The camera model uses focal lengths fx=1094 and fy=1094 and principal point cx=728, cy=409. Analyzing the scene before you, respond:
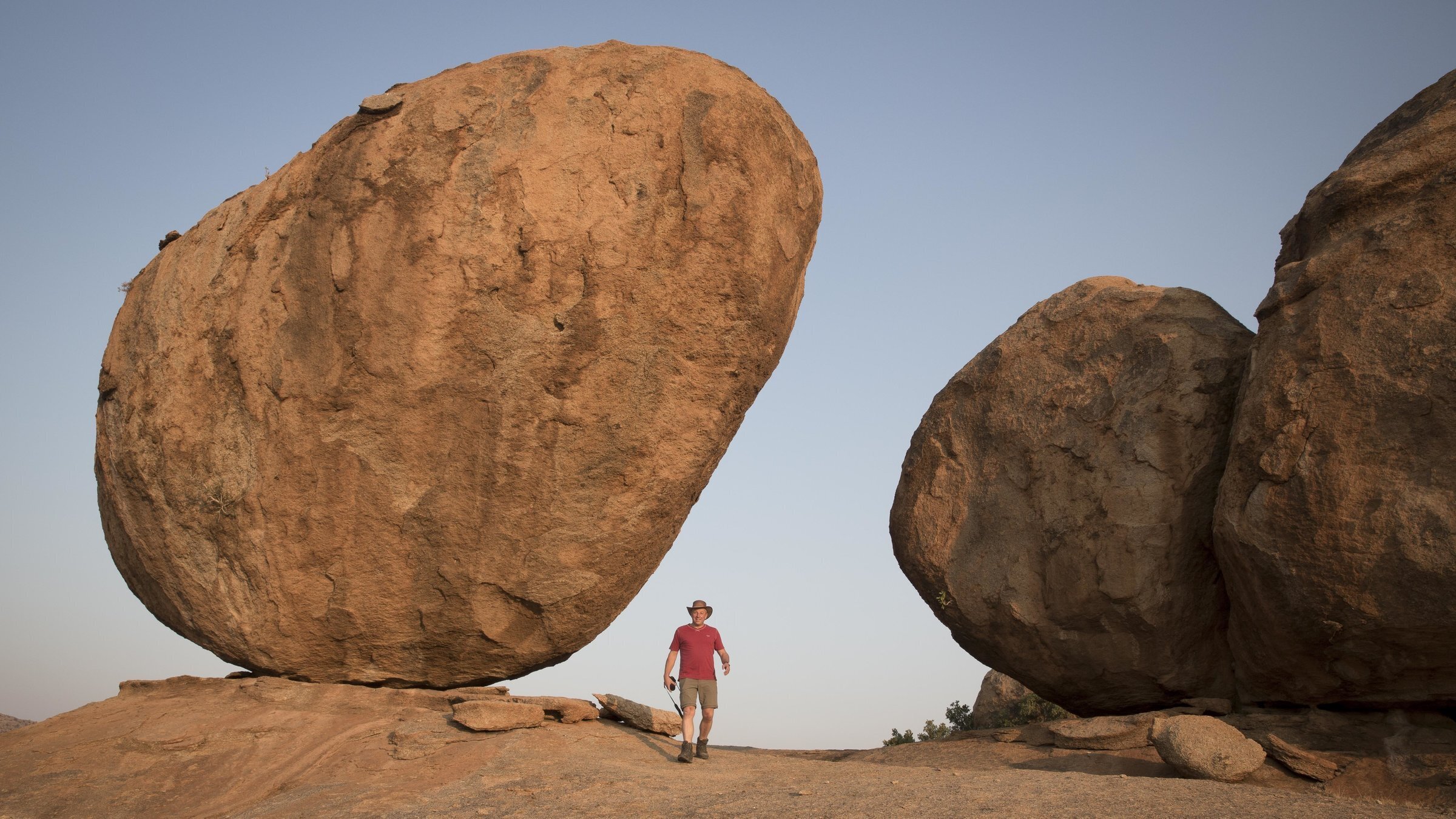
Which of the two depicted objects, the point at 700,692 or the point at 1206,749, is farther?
the point at 700,692

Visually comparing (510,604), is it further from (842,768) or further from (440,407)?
(842,768)

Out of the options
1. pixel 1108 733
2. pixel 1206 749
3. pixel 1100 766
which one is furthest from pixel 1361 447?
pixel 1100 766

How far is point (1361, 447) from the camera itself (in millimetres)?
7102

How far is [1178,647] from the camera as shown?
8.66 meters

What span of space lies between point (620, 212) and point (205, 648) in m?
4.99

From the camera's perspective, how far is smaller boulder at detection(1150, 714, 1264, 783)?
7.04 meters

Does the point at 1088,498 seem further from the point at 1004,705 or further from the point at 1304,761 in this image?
the point at 1004,705

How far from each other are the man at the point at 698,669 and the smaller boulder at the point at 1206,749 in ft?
10.2

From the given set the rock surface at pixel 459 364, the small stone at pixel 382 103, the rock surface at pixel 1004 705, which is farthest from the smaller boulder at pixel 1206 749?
the small stone at pixel 382 103

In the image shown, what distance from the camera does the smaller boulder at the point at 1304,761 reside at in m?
7.13

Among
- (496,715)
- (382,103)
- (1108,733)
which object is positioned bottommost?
(1108,733)

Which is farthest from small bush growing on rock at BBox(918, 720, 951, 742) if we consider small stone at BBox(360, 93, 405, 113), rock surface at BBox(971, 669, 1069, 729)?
small stone at BBox(360, 93, 405, 113)

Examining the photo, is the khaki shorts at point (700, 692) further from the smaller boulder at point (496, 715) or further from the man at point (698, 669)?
the smaller boulder at point (496, 715)

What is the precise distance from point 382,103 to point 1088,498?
6565 millimetres
